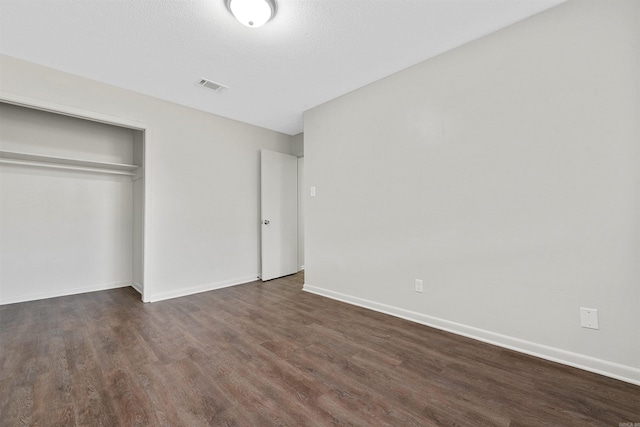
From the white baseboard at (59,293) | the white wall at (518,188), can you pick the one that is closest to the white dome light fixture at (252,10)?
the white wall at (518,188)

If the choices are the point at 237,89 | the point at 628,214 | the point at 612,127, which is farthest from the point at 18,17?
the point at 628,214

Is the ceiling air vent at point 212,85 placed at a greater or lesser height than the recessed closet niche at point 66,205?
greater

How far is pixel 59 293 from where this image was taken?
3.45 metres

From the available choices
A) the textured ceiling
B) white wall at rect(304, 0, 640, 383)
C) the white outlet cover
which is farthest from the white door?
the white outlet cover

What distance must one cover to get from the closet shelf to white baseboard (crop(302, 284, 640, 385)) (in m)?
3.80

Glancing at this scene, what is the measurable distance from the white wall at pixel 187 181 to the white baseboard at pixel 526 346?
7.56 feet

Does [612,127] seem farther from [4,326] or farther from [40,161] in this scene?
[40,161]

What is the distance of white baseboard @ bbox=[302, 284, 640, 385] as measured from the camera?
5.55 feet

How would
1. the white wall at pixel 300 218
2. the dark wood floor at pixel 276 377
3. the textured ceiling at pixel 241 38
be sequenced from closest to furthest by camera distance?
1. the dark wood floor at pixel 276 377
2. the textured ceiling at pixel 241 38
3. the white wall at pixel 300 218

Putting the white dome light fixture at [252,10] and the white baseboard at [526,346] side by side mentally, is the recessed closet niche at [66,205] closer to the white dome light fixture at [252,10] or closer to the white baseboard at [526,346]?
the white dome light fixture at [252,10]

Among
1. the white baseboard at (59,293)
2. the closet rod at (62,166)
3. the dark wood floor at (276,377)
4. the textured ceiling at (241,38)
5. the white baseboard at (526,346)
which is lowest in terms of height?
the dark wood floor at (276,377)

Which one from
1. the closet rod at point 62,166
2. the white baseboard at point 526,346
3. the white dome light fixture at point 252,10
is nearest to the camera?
the white baseboard at point 526,346

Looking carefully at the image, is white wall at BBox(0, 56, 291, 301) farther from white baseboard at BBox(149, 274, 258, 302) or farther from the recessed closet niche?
the recessed closet niche

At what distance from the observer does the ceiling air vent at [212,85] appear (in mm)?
3010
